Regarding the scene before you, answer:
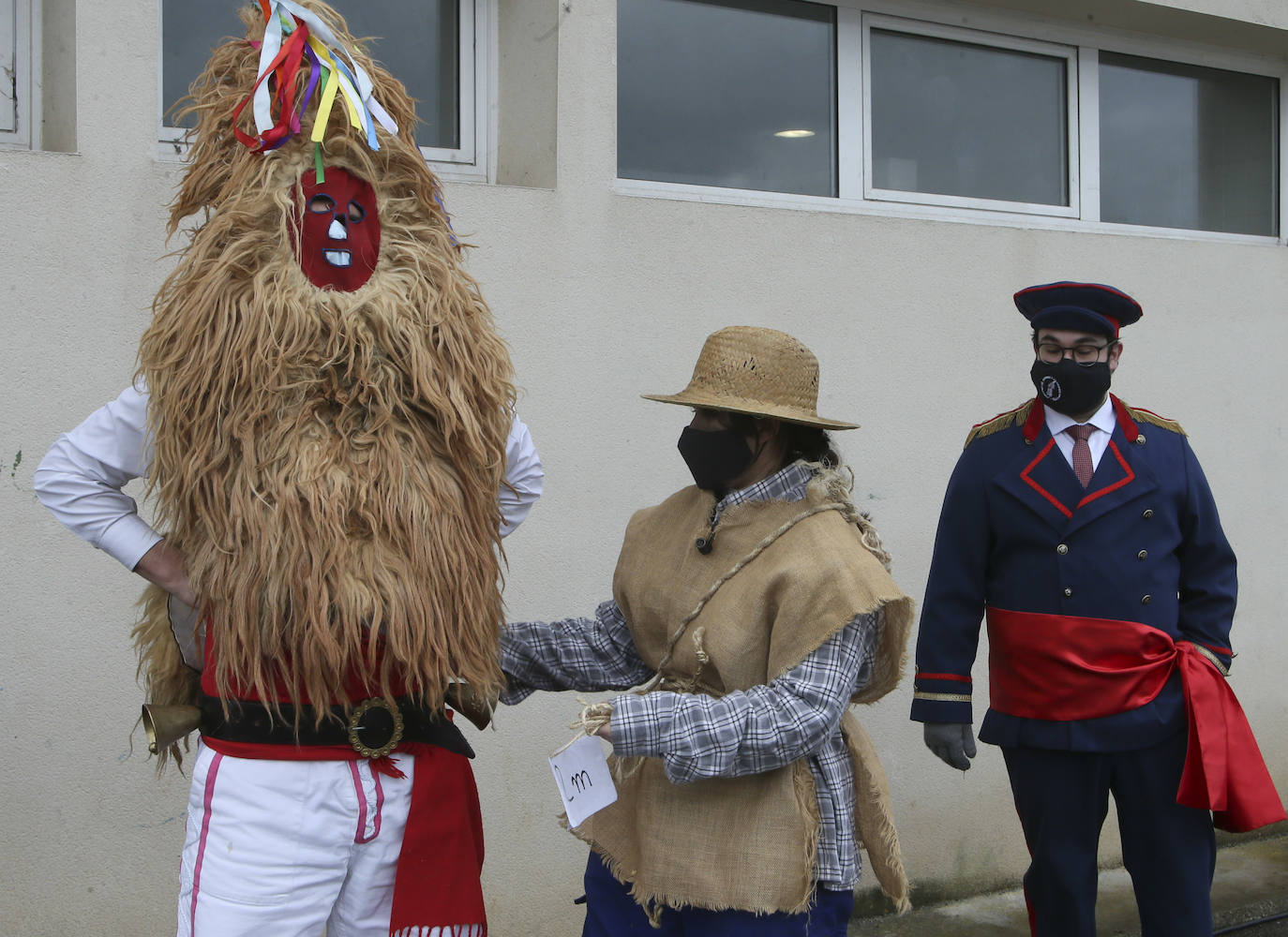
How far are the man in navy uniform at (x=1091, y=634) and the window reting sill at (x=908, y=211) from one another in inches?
53.8

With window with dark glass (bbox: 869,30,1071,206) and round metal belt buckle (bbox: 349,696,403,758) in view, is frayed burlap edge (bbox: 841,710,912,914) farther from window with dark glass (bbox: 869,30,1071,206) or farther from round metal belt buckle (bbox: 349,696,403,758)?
window with dark glass (bbox: 869,30,1071,206)

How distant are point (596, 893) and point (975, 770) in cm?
237

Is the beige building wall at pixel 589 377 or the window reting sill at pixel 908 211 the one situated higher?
the window reting sill at pixel 908 211

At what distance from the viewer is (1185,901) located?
2.70 metres

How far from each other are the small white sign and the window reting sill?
2111 mm

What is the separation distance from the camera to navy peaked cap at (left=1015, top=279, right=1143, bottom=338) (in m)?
2.74

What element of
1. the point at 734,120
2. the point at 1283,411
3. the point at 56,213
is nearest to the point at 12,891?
the point at 56,213

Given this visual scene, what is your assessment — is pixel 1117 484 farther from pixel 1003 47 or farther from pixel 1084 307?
pixel 1003 47

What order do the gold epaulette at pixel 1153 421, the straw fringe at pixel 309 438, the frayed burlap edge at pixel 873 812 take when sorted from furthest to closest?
the gold epaulette at pixel 1153 421, the frayed burlap edge at pixel 873 812, the straw fringe at pixel 309 438

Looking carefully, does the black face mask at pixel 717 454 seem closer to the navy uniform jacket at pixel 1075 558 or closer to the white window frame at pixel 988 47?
the navy uniform jacket at pixel 1075 558

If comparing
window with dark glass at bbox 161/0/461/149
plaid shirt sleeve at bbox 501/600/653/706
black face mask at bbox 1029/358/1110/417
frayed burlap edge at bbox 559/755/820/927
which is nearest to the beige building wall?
window with dark glass at bbox 161/0/461/149

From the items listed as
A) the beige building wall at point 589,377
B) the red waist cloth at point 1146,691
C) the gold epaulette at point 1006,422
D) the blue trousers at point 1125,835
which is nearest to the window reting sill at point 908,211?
the beige building wall at point 589,377

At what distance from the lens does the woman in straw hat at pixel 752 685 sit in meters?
1.97

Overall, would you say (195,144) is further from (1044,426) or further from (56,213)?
(1044,426)
